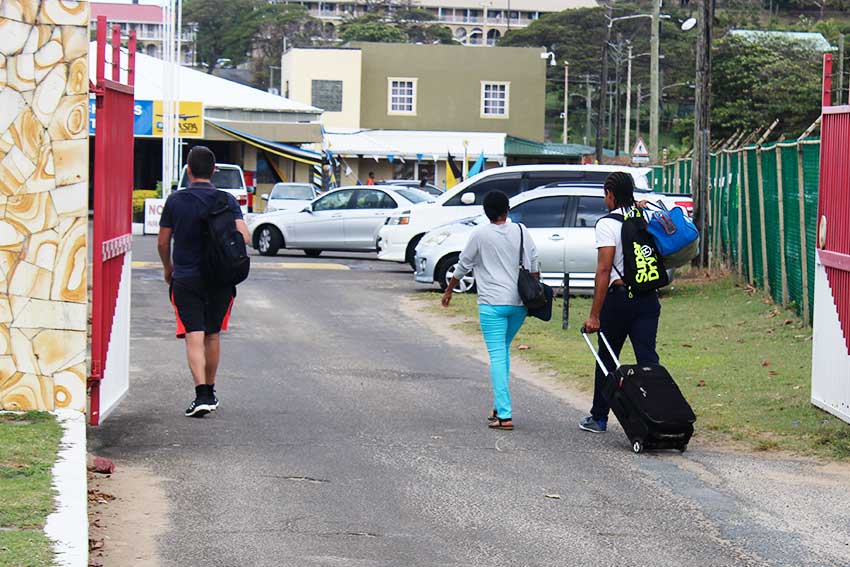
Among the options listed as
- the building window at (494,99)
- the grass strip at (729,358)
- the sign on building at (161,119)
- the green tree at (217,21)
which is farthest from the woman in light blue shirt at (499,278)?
the green tree at (217,21)

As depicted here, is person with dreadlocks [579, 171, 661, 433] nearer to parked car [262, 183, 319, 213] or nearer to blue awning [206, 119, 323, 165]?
parked car [262, 183, 319, 213]

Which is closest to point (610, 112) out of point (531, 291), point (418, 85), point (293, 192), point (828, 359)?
point (418, 85)

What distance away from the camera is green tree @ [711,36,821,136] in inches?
2394

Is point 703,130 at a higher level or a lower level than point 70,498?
higher

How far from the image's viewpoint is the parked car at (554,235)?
19.7 meters

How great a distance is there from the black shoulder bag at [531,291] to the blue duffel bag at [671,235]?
0.93 metres

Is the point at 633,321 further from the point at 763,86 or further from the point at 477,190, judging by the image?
the point at 763,86

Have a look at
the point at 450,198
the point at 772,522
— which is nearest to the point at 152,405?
the point at 772,522

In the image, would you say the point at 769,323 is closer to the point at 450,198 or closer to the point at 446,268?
the point at 446,268

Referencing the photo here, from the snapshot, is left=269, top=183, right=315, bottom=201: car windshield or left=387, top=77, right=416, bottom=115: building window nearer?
left=269, top=183, right=315, bottom=201: car windshield

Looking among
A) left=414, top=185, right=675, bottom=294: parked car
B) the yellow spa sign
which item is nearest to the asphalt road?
left=414, top=185, right=675, bottom=294: parked car

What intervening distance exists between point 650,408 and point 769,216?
34.3 feet

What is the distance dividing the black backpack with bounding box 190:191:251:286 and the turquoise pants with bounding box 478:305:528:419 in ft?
5.92

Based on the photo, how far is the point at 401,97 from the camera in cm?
6819
